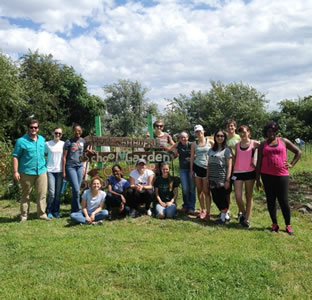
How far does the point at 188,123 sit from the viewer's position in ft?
146

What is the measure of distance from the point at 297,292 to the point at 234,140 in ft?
10.9

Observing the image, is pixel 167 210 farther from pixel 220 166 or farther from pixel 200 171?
pixel 220 166

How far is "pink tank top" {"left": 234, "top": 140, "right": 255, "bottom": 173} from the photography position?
18.5 ft

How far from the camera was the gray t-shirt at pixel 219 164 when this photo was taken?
5867 millimetres

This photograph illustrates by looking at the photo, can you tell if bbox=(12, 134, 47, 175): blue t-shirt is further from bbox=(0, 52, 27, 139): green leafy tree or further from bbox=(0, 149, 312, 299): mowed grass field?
bbox=(0, 52, 27, 139): green leafy tree

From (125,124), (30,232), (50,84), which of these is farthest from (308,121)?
(30,232)

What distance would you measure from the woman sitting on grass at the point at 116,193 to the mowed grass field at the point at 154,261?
0.54m

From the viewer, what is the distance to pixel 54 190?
259 inches

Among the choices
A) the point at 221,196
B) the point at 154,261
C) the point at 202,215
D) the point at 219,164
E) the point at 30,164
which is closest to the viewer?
the point at 154,261

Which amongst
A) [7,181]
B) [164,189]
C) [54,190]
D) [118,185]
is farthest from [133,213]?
[7,181]

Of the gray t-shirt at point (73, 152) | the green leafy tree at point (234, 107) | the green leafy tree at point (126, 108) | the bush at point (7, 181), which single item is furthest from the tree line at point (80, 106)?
the gray t-shirt at point (73, 152)

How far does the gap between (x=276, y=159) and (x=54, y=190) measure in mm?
4295

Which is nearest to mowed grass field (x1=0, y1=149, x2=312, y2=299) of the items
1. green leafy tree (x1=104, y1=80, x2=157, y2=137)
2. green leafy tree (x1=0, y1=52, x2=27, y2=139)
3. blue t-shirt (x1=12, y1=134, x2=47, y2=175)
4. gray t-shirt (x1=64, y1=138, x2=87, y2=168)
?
blue t-shirt (x1=12, y1=134, x2=47, y2=175)

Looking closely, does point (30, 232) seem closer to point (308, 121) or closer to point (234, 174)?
point (234, 174)
